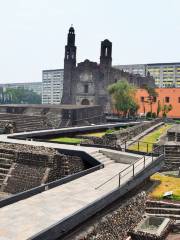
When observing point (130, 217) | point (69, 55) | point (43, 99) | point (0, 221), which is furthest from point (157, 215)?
point (43, 99)

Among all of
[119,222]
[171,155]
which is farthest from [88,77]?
[119,222]

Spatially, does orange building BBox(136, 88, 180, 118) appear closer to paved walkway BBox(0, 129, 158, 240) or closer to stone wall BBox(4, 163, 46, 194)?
stone wall BBox(4, 163, 46, 194)

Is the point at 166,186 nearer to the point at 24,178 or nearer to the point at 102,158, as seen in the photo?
the point at 102,158

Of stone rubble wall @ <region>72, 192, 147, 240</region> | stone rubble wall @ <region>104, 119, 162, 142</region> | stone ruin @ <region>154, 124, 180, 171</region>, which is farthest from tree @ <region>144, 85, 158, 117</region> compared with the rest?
stone rubble wall @ <region>72, 192, 147, 240</region>

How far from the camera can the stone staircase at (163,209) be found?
1442 cm

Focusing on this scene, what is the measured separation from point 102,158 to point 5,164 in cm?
570

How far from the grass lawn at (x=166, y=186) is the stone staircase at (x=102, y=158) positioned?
101 inches

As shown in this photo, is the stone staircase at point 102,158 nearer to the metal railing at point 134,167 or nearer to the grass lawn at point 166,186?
the metal railing at point 134,167

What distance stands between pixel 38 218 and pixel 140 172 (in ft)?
23.6

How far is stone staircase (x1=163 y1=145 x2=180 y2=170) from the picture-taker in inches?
973

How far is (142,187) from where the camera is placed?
17.9 m

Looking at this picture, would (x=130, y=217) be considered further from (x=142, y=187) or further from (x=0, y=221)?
(x=0, y=221)

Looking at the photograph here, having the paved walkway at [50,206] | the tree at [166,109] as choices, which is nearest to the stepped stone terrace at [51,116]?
the tree at [166,109]

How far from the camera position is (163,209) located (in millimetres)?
14625
